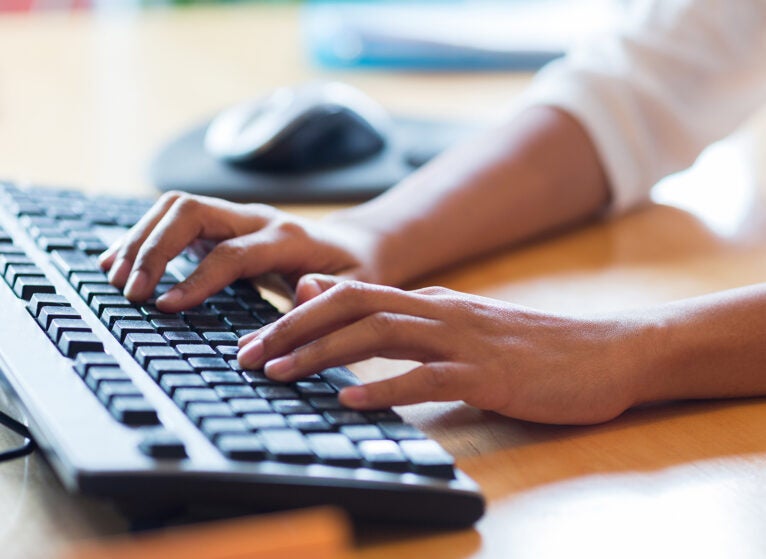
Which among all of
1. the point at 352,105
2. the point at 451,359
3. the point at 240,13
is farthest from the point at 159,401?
the point at 240,13

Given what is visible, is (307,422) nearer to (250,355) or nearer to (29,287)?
(250,355)

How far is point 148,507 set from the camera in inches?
18.0

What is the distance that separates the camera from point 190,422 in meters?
0.50

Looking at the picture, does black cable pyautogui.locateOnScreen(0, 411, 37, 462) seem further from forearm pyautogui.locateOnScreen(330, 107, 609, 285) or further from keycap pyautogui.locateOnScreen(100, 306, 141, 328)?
forearm pyautogui.locateOnScreen(330, 107, 609, 285)

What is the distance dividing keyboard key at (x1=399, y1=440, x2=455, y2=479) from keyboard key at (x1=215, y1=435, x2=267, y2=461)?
0.23ft

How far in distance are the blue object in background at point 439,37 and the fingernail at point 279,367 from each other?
1.06 metres

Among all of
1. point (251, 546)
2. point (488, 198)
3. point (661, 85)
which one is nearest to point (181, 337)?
point (251, 546)

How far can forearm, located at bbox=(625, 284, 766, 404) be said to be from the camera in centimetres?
64

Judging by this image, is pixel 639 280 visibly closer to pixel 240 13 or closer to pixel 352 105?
pixel 352 105

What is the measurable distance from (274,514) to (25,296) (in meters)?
0.25

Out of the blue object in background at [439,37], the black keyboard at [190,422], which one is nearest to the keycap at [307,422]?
the black keyboard at [190,422]

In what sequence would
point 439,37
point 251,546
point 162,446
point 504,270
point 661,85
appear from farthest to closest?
point 439,37, point 661,85, point 504,270, point 162,446, point 251,546

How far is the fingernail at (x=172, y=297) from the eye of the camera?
2.14 feet

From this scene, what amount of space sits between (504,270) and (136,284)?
1.11 ft
